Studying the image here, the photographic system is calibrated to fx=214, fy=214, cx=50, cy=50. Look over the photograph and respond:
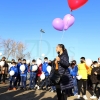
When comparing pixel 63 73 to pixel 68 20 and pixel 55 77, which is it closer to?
pixel 55 77

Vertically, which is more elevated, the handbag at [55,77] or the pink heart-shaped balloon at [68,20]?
the pink heart-shaped balloon at [68,20]

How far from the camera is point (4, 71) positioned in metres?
14.3

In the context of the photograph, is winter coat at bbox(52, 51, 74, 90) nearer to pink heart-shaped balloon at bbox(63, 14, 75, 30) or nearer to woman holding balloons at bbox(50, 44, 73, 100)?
woman holding balloons at bbox(50, 44, 73, 100)

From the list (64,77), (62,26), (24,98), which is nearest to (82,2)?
(62,26)

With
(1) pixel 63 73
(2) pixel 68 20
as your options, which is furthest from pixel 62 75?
(2) pixel 68 20

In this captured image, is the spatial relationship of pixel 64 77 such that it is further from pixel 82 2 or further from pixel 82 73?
pixel 82 73

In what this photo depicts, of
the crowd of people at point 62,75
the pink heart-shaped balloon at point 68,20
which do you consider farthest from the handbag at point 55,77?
the pink heart-shaped balloon at point 68,20

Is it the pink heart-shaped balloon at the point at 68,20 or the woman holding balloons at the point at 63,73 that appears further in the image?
the pink heart-shaped balloon at the point at 68,20

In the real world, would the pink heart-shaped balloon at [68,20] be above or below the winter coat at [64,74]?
above

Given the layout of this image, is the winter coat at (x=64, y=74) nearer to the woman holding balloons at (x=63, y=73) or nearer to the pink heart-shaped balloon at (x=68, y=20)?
the woman holding balloons at (x=63, y=73)

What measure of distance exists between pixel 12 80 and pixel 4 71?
10.2 feet

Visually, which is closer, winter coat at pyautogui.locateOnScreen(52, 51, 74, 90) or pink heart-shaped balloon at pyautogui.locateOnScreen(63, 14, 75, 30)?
winter coat at pyautogui.locateOnScreen(52, 51, 74, 90)

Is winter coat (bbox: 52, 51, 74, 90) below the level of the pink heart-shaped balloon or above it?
below

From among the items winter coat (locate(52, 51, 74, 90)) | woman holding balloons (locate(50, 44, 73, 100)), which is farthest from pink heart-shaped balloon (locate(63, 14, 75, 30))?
winter coat (locate(52, 51, 74, 90))
